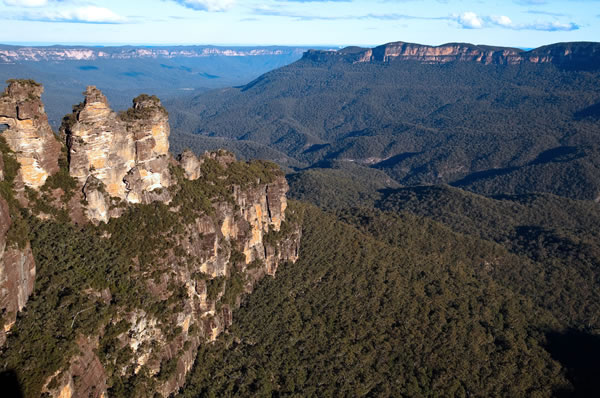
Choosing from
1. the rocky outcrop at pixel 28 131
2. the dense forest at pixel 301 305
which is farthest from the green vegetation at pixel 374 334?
the rocky outcrop at pixel 28 131

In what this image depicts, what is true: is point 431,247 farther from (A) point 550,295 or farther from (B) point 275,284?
(B) point 275,284

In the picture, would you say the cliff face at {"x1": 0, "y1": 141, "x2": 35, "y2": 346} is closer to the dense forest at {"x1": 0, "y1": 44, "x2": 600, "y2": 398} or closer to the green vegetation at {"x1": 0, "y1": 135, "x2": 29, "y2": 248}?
the green vegetation at {"x1": 0, "y1": 135, "x2": 29, "y2": 248}

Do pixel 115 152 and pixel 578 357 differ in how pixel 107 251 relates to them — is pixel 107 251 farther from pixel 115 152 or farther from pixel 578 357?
pixel 578 357

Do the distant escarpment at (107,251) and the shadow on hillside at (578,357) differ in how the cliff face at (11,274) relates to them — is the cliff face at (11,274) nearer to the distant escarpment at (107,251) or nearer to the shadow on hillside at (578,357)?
the distant escarpment at (107,251)

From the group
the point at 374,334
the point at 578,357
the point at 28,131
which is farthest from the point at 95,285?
the point at 578,357

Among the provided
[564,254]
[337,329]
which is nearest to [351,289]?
[337,329]

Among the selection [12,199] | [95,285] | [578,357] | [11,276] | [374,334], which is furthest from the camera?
[578,357]

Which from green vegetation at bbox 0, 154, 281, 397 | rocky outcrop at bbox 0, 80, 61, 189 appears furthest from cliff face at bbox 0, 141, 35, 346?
rocky outcrop at bbox 0, 80, 61, 189
